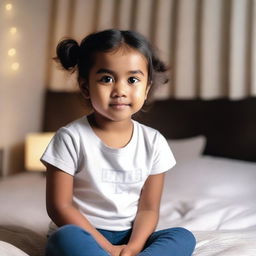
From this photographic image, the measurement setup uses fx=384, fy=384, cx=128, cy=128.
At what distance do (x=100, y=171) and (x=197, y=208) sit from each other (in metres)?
0.73

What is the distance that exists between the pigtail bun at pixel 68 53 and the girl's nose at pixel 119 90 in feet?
0.59

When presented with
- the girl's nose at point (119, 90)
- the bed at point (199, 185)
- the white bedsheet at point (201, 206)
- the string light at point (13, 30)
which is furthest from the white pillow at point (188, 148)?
the string light at point (13, 30)

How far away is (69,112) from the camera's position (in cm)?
274

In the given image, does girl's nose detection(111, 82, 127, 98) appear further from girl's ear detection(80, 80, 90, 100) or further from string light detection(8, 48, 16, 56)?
string light detection(8, 48, 16, 56)

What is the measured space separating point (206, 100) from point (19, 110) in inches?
53.5

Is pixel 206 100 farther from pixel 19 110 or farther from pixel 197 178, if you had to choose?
pixel 19 110

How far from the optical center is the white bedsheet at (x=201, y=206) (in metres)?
1.03

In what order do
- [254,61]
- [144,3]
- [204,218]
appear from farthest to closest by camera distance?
[144,3], [254,61], [204,218]

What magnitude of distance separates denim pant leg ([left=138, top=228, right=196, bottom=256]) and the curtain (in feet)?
4.03

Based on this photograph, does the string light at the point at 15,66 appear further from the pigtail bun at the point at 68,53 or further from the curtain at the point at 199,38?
the pigtail bun at the point at 68,53

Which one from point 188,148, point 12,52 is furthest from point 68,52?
point 12,52

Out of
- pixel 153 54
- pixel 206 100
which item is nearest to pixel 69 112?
pixel 206 100

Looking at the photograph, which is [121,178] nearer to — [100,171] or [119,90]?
[100,171]

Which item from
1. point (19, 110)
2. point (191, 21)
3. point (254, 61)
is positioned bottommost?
point (19, 110)
